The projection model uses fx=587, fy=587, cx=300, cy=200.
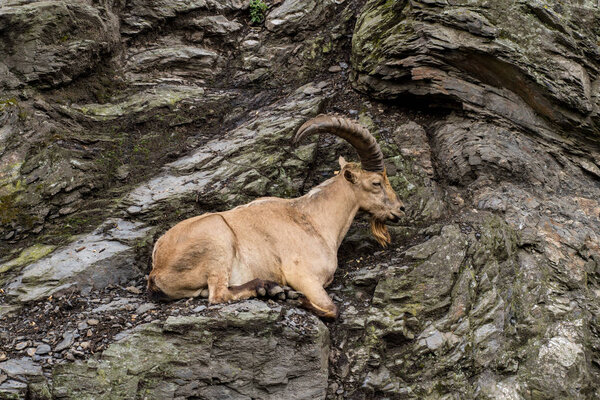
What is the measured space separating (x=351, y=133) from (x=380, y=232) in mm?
1638

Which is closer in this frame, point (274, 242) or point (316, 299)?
point (316, 299)

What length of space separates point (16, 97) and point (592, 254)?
31.4 feet

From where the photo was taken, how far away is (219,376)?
6688 millimetres

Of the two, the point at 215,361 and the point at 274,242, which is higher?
the point at 274,242

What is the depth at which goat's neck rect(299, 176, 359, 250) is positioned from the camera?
8727 millimetres

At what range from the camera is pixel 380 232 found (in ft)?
29.9

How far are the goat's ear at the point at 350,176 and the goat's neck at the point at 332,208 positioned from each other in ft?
0.30

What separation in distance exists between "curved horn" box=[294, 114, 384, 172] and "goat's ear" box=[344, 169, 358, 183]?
0.23 meters

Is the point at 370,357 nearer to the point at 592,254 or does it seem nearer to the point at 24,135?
the point at 592,254

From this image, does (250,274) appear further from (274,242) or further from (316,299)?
(316,299)

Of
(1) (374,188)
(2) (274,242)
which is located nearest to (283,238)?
(2) (274,242)

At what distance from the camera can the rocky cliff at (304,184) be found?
692 centimetres

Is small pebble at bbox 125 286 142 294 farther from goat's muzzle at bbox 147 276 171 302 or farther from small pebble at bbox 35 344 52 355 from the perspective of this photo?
small pebble at bbox 35 344 52 355

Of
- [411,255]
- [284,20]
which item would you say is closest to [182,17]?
[284,20]
